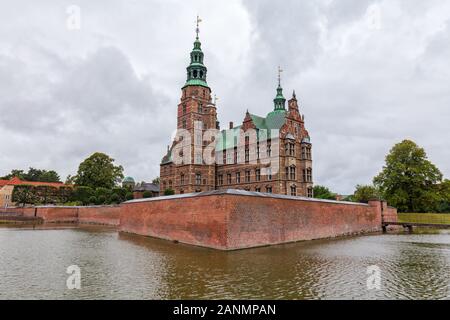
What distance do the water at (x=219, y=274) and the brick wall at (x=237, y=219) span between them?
1616 mm

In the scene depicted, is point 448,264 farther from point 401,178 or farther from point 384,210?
point 401,178

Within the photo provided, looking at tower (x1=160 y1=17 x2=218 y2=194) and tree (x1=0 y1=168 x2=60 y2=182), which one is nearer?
tower (x1=160 y1=17 x2=218 y2=194)

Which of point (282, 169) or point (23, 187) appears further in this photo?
point (23, 187)

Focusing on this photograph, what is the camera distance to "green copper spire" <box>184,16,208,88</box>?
45.0 metres

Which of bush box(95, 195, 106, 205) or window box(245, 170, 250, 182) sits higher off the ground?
window box(245, 170, 250, 182)

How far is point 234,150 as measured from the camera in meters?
43.1

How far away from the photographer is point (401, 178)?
3900 cm

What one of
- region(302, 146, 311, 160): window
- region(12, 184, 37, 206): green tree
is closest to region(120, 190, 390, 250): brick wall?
region(302, 146, 311, 160): window

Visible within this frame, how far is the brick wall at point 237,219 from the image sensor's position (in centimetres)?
1662

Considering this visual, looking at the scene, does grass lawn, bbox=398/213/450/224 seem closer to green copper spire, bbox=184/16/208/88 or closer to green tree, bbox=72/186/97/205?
green copper spire, bbox=184/16/208/88

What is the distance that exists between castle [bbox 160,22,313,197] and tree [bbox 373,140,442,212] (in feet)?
35.0

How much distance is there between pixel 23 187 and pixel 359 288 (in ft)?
199

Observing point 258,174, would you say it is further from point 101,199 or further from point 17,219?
point 17,219
